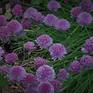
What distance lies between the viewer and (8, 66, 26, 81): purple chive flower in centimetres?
192

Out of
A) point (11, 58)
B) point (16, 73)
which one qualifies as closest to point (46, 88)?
point (16, 73)

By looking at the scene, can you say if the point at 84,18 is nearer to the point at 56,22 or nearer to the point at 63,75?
the point at 56,22

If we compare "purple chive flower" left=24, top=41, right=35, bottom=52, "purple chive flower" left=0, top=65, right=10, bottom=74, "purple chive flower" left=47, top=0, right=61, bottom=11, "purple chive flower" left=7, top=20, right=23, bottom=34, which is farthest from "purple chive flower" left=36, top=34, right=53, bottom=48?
"purple chive flower" left=47, top=0, right=61, bottom=11

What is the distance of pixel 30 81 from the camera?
1896 millimetres

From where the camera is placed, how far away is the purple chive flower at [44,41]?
6.97 feet

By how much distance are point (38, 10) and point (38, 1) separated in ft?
0.23

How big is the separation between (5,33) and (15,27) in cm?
7

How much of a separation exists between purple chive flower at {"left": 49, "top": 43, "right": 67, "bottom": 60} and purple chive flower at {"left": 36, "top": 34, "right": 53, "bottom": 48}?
7 centimetres

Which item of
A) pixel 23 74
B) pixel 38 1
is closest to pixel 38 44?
pixel 23 74

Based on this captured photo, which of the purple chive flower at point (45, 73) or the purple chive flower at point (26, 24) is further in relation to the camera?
the purple chive flower at point (26, 24)

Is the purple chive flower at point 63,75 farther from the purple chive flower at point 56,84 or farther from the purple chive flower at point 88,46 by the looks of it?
the purple chive flower at point 88,46

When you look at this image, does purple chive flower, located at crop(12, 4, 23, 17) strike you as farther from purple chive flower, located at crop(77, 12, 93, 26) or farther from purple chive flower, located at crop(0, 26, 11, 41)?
purple chive flower, located at crop(77, 12, 93, 26)

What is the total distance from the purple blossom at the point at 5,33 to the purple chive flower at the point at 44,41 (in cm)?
18

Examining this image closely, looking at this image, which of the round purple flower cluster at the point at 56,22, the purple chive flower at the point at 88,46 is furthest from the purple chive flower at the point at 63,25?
→ the purple chive flower at the point at 88,46
